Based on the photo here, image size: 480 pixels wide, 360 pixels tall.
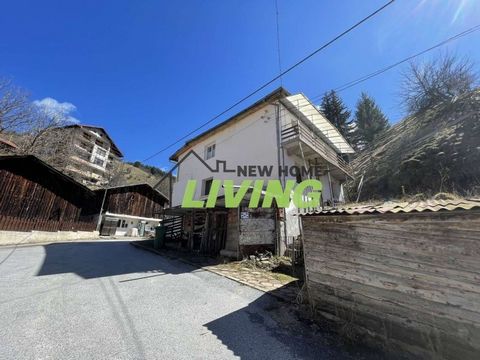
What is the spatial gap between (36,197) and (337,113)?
36.8m

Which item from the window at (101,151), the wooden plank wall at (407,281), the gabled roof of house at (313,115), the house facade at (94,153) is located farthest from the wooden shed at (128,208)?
the window at (101,151)

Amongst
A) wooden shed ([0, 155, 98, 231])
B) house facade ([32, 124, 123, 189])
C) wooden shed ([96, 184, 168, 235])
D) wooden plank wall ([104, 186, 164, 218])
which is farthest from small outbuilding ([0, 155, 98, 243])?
house facade ([32, 124, 123, 189])

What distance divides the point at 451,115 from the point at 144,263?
24357 mm

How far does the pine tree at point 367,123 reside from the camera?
29.2m

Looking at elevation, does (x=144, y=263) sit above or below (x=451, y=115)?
below

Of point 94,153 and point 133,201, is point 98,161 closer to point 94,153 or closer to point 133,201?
point 94,153

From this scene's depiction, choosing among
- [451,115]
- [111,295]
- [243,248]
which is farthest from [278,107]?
[451,115]

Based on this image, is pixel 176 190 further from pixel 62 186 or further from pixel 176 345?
pixel 176 345

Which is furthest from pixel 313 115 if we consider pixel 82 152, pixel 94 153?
pixel 94 153

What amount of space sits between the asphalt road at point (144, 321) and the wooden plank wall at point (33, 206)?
11.7 metres

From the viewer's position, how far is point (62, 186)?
61.6ft

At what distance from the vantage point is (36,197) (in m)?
16.6

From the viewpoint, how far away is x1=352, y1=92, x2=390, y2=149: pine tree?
29188 mm

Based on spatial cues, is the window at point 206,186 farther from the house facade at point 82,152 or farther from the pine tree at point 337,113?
the pine tree at point 337,113
